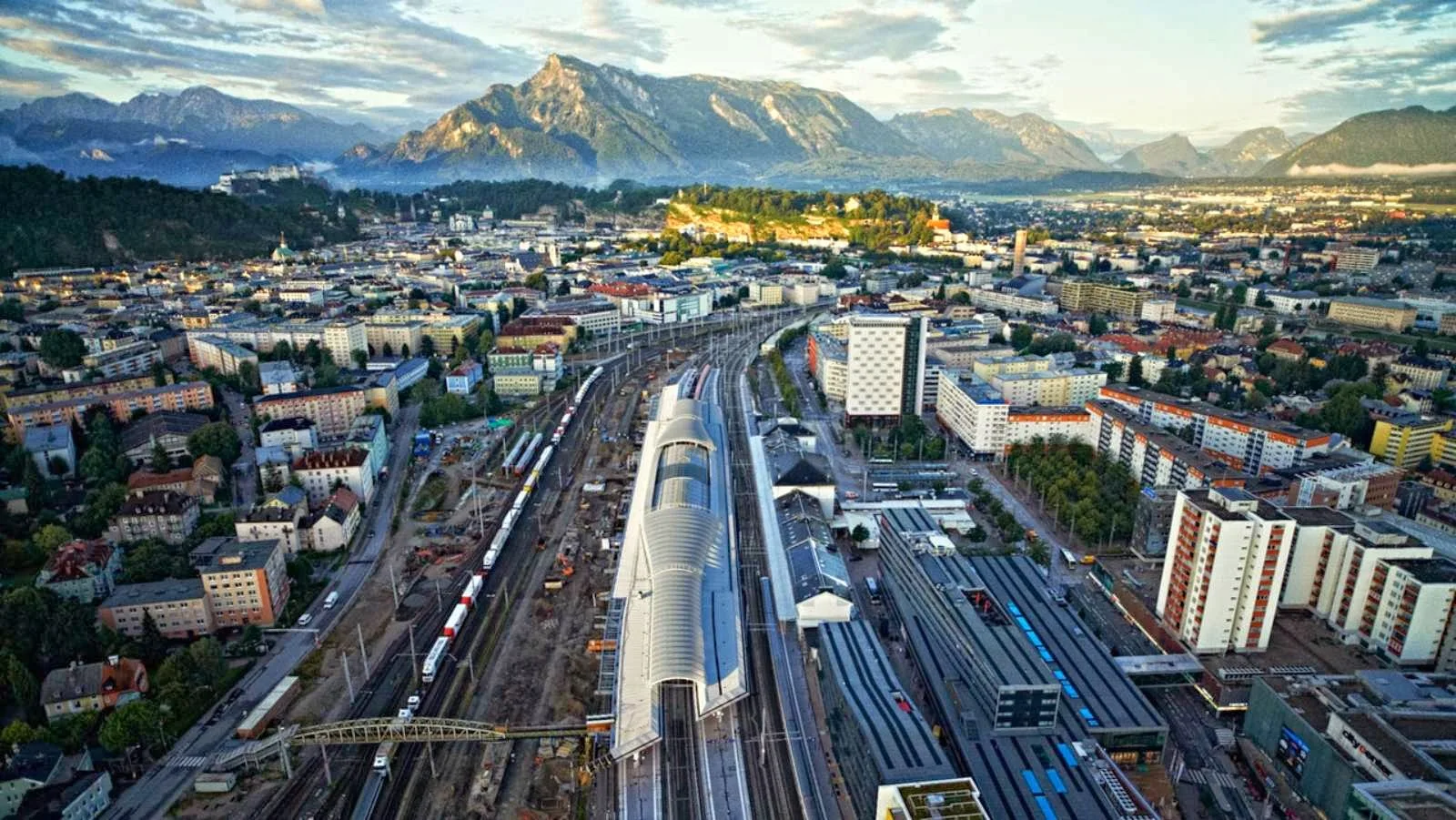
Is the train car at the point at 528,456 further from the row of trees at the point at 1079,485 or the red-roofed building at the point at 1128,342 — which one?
the red-roofed building at the point at 1128,342

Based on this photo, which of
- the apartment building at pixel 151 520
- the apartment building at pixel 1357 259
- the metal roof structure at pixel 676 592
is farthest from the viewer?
the apartment building at pixel 1357 259

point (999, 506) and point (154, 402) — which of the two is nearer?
point (999, 506)

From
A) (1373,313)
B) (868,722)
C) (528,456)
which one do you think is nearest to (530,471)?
(528,456)

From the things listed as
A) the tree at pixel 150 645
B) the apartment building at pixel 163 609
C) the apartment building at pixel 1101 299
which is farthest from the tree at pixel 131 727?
the apartment building at pixel 1101 299

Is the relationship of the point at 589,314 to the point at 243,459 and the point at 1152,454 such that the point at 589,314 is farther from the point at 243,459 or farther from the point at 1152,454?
the point at 1152,454

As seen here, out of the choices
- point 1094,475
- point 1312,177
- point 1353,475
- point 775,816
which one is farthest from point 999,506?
point 1312,177

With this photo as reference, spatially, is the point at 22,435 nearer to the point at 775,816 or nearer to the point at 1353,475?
the point at 775,816
